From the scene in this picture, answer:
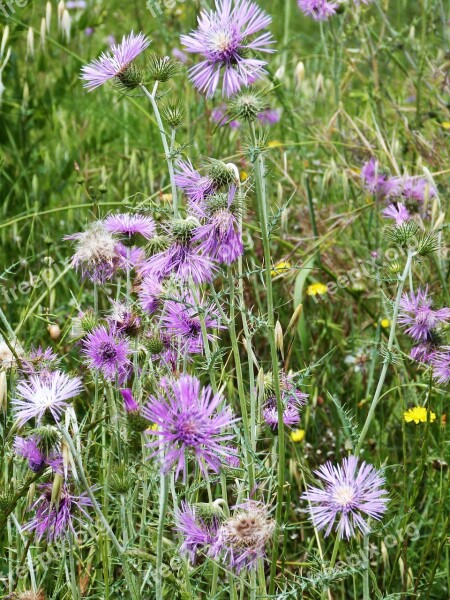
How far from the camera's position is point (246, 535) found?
118 centimetres

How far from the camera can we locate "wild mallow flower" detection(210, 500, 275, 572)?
118cm

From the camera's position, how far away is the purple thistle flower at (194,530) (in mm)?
1286

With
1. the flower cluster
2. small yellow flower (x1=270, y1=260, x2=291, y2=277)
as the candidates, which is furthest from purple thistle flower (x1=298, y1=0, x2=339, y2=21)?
the flower cluster

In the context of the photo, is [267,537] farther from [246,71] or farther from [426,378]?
[426,378]

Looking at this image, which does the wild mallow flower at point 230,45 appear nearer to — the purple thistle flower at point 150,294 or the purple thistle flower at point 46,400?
the purple thistle flower at point 150,294

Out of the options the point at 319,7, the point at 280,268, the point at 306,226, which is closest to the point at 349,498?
the point at 280,268

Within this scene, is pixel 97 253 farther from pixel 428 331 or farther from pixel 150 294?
pixel 428 331

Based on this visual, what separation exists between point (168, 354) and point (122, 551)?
1.40ft

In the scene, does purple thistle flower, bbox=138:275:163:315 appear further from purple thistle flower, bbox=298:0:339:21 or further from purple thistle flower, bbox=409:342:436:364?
purple thistle flower, bbox=298:0:339:21

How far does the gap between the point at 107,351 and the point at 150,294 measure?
12 centimetres

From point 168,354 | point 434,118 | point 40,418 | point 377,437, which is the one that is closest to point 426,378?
point 377,437

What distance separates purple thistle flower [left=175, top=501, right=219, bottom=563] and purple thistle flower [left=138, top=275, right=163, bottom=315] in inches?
14.5

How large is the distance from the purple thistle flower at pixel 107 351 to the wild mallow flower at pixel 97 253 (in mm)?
100

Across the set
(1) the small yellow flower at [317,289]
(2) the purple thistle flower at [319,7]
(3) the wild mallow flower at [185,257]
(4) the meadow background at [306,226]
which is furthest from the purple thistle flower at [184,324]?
(2) the purple thistle flower at [319,7]
